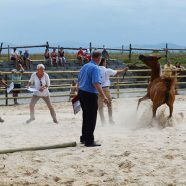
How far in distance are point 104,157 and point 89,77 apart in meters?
1.47

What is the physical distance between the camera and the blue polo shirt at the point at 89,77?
819cm

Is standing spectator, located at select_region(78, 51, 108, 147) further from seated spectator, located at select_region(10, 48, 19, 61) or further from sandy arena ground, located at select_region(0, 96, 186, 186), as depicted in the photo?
seated spectator, located at select_region(10, 48, 19, 61)

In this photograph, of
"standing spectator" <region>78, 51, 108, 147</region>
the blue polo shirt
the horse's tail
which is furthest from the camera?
the horse's tail

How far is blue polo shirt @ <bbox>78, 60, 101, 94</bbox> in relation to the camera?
8.19 metres

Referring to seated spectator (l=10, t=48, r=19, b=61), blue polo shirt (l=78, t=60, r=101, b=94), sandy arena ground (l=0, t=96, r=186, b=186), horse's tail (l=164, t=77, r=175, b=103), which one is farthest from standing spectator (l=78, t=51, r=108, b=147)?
seated spectator (l=10, t=48, r=19, b=61)

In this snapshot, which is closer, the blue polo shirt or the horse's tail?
the blue polo shirt

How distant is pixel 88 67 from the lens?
27.1 ft

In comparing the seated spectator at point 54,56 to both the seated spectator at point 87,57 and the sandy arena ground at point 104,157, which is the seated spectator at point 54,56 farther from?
the sandy arena ground at point 104,157

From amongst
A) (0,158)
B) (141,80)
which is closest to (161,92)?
(0,158)

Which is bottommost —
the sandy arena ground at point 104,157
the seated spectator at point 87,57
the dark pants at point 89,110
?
the sandy arena ground at point 104,157

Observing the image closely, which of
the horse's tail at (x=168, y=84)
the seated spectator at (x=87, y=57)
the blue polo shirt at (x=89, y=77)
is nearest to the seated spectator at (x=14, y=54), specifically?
the seated spectator at (x=87, y=57)

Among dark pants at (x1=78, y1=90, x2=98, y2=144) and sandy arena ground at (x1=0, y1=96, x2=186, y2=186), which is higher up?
dark pants at (x1=78, y1=90, x2=98, y2=144)

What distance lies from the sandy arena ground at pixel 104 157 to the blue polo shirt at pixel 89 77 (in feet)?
3.14

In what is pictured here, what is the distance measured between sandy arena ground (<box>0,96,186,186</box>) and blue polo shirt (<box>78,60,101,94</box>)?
0.96 m
